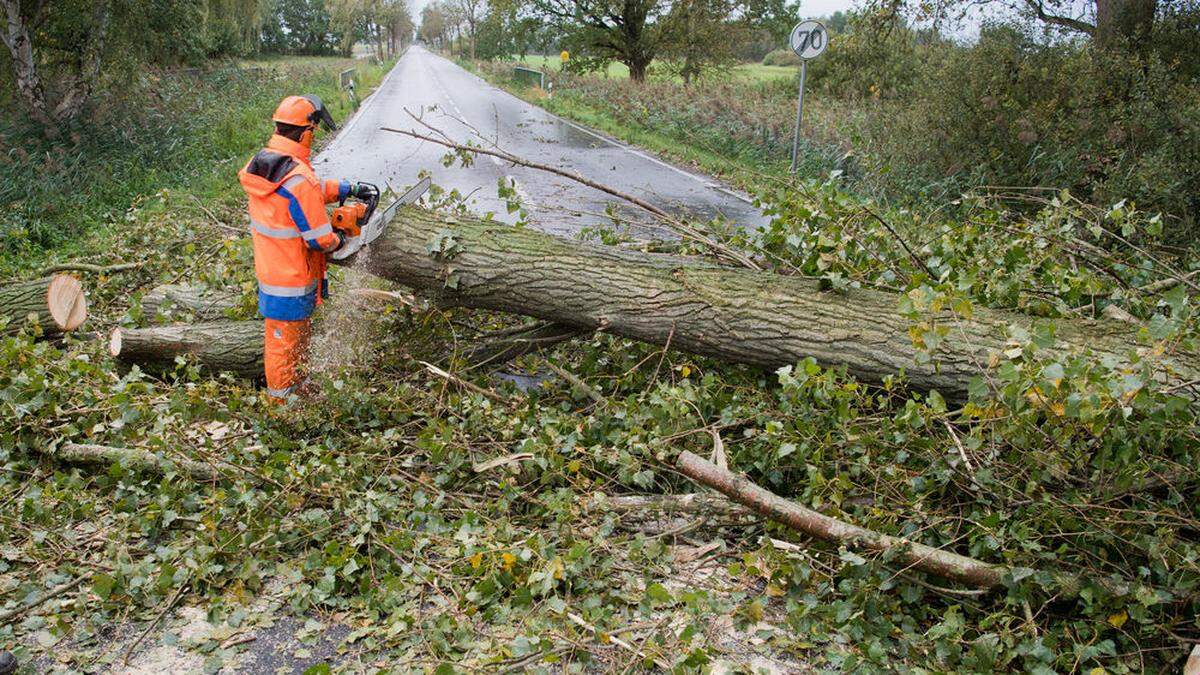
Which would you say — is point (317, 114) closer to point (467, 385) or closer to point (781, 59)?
point (467, 385)

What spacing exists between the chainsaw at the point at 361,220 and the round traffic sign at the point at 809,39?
843 centimetres

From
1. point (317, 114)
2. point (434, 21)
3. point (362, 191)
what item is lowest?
point (362, 191)

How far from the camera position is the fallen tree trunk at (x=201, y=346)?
484 cm

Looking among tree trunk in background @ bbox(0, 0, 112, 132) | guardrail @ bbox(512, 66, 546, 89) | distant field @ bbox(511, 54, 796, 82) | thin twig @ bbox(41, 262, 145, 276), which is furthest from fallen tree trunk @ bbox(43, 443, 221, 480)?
guardrail @ bbox(512, 66, 546, 89)

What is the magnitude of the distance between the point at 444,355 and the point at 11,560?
2.26m

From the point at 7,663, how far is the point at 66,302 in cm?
325

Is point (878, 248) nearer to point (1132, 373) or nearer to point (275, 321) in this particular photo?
point (1132, 373)

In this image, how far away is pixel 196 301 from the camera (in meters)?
5.46

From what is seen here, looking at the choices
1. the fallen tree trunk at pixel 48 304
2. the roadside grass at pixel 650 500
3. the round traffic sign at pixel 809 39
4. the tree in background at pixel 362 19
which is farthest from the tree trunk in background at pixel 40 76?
the tree in background at pixel 362 19

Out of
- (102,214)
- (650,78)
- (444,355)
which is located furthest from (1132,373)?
(650,78)

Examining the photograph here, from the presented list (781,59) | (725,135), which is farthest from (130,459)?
(781,59)

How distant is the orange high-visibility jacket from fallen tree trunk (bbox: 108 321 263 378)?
0.46m

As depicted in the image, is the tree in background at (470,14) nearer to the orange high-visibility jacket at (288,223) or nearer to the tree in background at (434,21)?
the tree in background at (434,21)

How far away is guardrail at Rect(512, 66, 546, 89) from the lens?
99.8 feet
